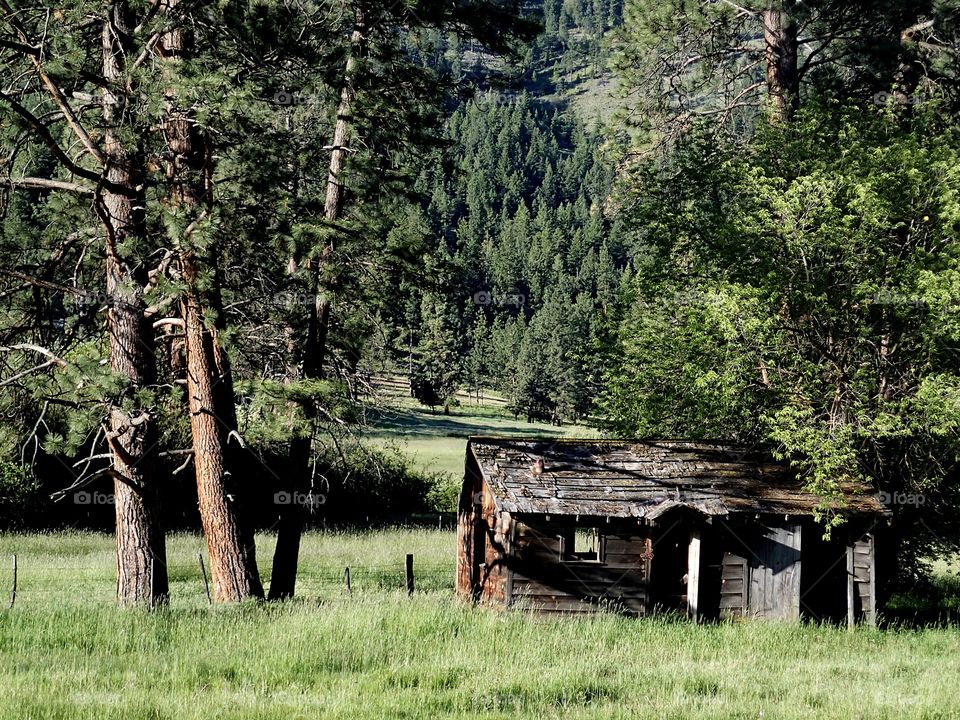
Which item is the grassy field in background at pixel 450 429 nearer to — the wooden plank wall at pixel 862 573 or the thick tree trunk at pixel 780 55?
the thick tree trunk at pixel 780 55

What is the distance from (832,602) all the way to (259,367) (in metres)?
12.3

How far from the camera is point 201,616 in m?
13.1

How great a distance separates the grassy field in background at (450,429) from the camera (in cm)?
6769

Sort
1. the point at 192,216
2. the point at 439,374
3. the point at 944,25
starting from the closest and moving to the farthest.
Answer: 1. the point at 192,216
2. the point at 944,25
3. the point at 439,374

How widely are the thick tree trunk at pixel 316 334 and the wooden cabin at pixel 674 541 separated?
364cm

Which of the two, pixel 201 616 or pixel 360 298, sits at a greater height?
pixel 360 298

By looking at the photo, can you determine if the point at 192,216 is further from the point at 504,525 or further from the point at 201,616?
the point at 504,525

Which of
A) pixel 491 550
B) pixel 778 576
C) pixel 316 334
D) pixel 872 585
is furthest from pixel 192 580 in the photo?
pixel 872 585

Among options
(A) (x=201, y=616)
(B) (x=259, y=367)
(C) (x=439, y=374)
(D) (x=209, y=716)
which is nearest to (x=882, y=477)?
(B) (x=259, y=367)

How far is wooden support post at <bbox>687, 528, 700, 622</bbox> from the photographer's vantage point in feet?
63.8

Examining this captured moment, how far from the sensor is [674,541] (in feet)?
66.2

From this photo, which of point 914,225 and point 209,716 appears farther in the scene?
point 914,225

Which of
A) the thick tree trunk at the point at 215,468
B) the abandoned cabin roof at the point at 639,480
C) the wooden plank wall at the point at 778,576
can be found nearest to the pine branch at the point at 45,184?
the thick tree trunk at the point at 215,468

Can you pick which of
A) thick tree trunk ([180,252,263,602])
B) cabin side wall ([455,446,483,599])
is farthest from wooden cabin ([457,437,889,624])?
thick tree trunk ([180,252,263,602])
